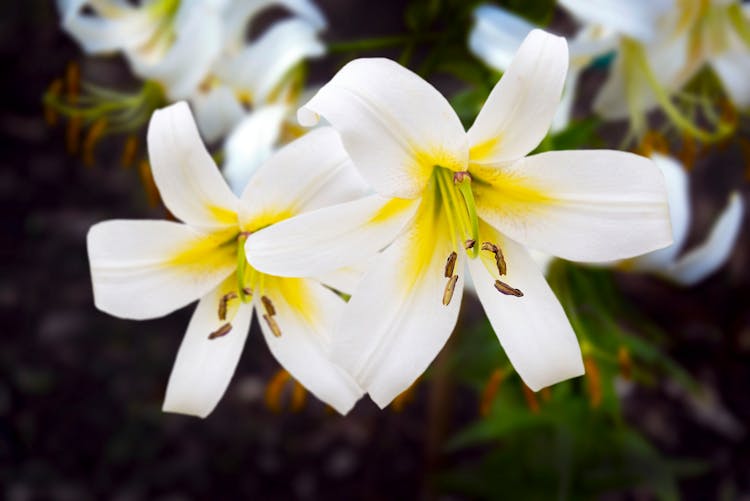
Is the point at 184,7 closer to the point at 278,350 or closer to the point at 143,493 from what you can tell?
the point at 278,350

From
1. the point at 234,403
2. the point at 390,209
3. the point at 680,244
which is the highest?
the point at 390,209

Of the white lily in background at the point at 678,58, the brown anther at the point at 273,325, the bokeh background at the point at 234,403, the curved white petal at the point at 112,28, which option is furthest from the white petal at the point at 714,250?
the bokeh background at the point at 234,403

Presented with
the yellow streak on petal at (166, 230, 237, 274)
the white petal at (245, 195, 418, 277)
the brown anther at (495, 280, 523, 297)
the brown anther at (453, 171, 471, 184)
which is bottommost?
the yellow streak on petal at (166, 230, 237, 274)

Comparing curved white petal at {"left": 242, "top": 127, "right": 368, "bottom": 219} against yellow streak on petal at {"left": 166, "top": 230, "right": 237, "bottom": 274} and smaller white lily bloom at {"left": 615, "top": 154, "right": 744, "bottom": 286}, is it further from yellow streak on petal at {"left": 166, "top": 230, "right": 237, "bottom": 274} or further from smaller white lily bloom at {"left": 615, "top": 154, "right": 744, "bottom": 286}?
smaller white lily bloom at {"left": 615, "top": 154, "right": 744, "bottom": 286}

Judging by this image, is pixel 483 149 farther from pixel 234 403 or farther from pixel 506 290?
pixel 234 403

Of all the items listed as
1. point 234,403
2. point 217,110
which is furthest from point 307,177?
point 234,403

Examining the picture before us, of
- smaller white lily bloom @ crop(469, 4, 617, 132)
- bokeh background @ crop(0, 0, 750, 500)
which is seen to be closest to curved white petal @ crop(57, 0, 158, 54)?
smaller white lily bloom @ crop(469, 4, 617, 132)

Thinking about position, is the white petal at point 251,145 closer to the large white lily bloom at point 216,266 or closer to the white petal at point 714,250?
the large white lily bloom at point 216,266
